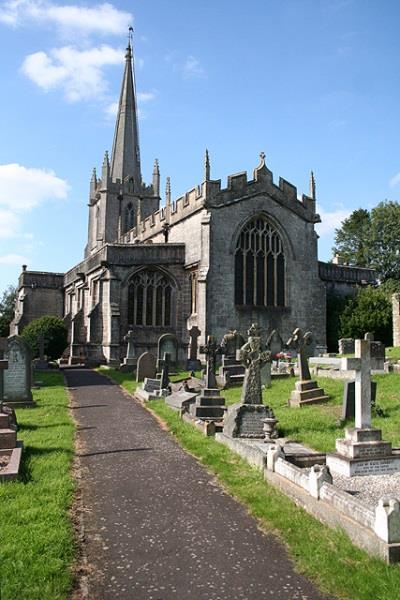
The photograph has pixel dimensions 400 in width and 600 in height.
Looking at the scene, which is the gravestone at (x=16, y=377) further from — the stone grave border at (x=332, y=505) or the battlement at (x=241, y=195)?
the battlement at (x=241, y=195)

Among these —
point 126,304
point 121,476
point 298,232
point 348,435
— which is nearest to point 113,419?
point 121,476

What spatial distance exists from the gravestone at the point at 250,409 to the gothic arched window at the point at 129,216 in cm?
4191

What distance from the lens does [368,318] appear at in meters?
32.3

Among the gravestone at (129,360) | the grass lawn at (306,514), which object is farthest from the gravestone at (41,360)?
the grass lawn at (306,514)

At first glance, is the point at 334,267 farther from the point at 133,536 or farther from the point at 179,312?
the point at 133,536

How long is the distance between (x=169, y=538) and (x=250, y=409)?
473 cm

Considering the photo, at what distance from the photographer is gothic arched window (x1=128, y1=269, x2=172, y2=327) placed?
3006 cm

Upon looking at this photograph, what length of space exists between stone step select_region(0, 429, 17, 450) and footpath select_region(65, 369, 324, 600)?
1111 millimetres

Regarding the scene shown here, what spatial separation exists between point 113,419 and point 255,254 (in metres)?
19.1

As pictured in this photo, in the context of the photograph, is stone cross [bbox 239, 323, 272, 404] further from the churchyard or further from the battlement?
the battlement

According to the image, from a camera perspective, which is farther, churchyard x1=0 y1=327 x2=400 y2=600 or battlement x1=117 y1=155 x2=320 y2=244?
battlement x1=117 y1=155 x2=320 y2=244

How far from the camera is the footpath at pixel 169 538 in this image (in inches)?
174

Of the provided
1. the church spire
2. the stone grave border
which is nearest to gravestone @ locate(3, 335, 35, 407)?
the stone grave border

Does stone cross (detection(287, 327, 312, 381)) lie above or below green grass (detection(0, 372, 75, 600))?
above
